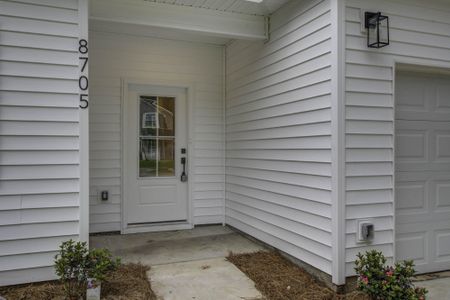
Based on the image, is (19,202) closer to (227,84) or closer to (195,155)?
(195,155)

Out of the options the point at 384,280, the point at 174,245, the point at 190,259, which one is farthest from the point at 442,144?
the point at 174,245

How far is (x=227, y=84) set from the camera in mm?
5207

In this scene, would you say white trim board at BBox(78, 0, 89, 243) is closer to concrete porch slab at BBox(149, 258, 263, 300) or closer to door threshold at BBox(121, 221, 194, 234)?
concrete porch slab at BBox(149, 258, 263, 300)

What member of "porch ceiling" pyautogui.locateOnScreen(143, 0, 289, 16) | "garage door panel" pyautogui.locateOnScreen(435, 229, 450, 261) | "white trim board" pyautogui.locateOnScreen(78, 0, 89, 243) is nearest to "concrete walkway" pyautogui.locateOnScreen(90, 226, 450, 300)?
"garage door panel" pyautogui.locateOnScreen(435, 229, 450, 261)

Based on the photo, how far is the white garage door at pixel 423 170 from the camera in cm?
330

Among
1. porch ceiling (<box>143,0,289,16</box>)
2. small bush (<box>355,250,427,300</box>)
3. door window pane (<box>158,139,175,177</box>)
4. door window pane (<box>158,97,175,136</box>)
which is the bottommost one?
small bush (<box>355,250,427,300</box>)

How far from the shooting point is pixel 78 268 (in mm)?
2740

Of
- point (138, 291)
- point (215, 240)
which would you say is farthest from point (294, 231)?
point (138, 291)

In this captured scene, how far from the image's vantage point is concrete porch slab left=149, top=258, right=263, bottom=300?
9.54ft

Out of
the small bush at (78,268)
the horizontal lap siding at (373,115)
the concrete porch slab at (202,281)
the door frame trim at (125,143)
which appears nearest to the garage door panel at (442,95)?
the horizontal lap siding at (373,115)

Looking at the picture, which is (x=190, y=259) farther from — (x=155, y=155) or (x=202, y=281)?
(x=155, y=155)

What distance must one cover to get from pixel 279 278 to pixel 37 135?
2.48m

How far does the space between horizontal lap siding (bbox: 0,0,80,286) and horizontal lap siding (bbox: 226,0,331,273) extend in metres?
2.03

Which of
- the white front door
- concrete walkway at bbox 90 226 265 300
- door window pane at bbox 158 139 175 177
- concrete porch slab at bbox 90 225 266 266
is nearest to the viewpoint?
concrete walkway at bbox 90 226 265 300
